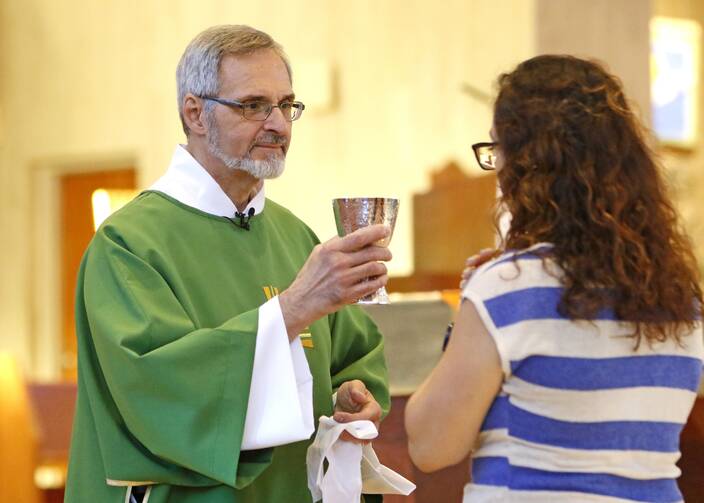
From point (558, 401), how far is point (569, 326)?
11cm

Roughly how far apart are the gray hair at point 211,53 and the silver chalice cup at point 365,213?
1.96ft

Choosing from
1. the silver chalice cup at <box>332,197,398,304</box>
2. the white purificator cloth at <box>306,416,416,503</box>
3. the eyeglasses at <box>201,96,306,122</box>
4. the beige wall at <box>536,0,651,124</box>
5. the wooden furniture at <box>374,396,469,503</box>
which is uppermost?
the beige wall at <box>536,0,651,124</box>

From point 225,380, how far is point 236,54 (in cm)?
77

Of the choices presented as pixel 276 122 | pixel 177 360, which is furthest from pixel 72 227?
pixel 177 360

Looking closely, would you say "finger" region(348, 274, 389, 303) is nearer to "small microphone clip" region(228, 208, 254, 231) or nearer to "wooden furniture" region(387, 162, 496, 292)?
"small microphone clip" region(228, 208, 254, 231)

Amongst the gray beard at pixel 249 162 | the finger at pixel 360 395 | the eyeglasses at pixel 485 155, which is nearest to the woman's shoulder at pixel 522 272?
the eyeglasses at pixel 485 155

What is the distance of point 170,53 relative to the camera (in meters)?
8.95

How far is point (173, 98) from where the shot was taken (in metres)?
8.94

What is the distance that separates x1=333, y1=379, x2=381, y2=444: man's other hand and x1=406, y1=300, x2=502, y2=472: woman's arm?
1.86 ft

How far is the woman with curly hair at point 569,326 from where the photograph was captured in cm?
167

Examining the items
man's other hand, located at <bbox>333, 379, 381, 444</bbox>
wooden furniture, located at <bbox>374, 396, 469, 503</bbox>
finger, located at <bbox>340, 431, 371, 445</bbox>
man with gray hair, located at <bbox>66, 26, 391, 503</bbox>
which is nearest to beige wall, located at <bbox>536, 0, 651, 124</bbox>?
wooden furniture, located at <bbox>374, 396, 469, 503</bbox>

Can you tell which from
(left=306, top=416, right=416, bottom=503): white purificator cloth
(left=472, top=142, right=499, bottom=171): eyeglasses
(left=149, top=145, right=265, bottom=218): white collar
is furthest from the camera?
(left=149, top=145, right=265, bottom=218): white collar

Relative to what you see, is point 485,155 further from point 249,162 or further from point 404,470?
point 404,470

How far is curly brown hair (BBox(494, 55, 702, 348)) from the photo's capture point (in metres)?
1.70
